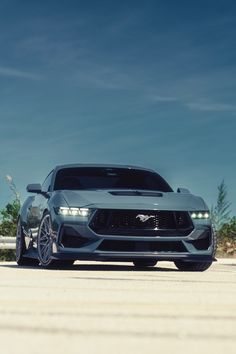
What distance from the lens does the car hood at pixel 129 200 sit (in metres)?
9.50

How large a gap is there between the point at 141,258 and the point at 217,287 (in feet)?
9.23

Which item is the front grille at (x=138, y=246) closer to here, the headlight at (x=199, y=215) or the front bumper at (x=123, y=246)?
the front bumper at (x=123, y=246)

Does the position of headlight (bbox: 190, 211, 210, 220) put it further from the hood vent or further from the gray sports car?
the hood vent

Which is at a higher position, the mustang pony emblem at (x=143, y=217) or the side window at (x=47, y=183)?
the side window at (x=47, y=183)

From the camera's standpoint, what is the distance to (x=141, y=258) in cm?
945

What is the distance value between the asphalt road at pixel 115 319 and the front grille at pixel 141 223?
2.90m

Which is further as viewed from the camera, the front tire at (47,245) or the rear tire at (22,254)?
the rear tire at (22,254)

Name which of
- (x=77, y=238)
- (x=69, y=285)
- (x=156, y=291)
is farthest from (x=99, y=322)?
(x=77, y=238)

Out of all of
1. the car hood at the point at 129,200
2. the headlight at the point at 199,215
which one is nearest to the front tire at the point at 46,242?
the car hood at the point at 129,200

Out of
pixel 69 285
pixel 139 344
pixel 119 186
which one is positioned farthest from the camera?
pixel 119 186

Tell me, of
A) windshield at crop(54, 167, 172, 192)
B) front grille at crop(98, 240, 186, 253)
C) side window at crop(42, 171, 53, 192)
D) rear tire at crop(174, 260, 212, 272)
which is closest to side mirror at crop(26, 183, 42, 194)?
windshield at crop(54, 167, 172, 192)

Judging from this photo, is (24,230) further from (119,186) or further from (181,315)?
(181,315)

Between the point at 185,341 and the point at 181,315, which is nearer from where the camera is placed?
the point at 185,341

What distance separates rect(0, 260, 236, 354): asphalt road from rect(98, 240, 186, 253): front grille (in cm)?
283
